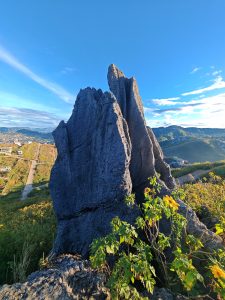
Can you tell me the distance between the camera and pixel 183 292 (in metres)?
8.09

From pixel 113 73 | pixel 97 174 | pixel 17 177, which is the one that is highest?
pixel 113 73

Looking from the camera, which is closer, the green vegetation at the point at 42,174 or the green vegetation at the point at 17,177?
the green vegetation at the point at 17,177

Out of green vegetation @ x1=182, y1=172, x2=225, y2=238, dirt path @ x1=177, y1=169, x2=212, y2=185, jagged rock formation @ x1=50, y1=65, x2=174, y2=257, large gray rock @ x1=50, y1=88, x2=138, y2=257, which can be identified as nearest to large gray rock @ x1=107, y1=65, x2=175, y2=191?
jagged rock formation @ x1=50, y1=65, x2=174, y2=257

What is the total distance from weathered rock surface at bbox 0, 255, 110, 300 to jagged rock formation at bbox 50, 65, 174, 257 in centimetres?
283

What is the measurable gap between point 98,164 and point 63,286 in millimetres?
6024

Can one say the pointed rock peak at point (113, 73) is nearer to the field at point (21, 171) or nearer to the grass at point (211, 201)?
the grass at point (211, 201)

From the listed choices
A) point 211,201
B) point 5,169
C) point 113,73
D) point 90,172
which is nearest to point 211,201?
point 211,201

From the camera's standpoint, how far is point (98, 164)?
12.1 m

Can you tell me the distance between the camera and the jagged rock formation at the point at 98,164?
11180mm

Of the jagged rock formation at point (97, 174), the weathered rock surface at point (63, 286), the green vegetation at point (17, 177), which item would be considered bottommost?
the green vegetation at point (17, 177)

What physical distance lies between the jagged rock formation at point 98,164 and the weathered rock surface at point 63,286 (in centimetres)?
283

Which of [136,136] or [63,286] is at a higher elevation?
[136,136]

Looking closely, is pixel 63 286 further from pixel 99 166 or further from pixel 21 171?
pixel 21 171

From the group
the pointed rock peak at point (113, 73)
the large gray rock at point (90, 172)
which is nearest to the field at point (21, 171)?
the pointed rock peak at point (113, 73)
